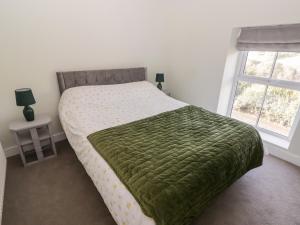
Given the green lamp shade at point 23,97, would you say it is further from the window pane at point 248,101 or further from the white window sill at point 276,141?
the white window sill at point 276,141

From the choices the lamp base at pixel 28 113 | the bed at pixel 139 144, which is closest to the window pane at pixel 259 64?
the bed at pixel 139 144

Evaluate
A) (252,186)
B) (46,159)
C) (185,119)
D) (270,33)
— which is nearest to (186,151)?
(185,119)

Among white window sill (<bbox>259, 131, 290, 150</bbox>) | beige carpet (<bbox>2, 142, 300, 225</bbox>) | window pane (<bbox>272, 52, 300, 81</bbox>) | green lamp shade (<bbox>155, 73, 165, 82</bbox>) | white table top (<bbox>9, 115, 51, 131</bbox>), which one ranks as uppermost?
window pane (<bbox>272, 52, 300, 81</bbox>)

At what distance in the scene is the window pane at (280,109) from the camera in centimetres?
236

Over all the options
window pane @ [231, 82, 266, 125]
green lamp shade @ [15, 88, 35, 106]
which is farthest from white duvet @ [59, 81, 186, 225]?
window pane @ [231, 82, 266, 125]

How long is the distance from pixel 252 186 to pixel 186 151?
114 centimetres

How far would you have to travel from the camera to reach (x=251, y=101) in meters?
2.81

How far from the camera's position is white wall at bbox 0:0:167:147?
1.95 metres

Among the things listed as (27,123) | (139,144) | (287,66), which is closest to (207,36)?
(287,66)

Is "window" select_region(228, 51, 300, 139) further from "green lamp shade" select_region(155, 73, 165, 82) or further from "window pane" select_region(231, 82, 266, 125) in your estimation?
"green lamp shade" select_region(155, 73, 165, 82)

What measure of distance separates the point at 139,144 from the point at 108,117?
0.70 meters

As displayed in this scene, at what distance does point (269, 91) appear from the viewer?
2.54 meters

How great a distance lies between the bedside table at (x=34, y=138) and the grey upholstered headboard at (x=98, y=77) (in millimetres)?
565

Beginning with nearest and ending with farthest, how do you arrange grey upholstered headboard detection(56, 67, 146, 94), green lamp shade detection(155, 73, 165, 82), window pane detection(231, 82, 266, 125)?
1. grey upholstered headboard detection(56, 67, 146, 94)
2. window pane detection(231, 82, 266, 125)
3. green lamp shade detection(155, 73, 165, 82)
